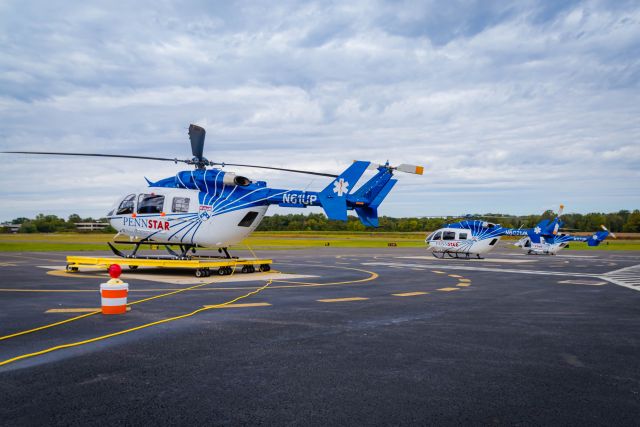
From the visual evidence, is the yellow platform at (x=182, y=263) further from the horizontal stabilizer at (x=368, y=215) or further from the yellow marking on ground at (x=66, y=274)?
the horizontal stabilizer at (x=368, y=215)

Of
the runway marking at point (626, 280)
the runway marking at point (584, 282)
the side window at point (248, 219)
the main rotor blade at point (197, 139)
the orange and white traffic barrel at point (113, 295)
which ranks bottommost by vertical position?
the runway marking at point (626, 280)

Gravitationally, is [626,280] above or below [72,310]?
below

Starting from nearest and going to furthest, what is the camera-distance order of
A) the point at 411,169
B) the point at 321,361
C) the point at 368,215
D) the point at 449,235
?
the point at 321,361
the point at 411,169
the point at 368,215
the point at 449,235

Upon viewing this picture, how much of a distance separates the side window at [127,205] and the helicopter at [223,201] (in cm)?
36

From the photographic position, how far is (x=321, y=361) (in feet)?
22.2

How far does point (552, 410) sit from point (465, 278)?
50.9 ft

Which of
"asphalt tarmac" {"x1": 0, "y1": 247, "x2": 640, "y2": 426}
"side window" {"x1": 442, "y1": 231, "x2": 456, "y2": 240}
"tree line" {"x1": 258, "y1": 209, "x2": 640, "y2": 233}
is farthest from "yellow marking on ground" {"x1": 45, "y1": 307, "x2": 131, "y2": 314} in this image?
"tree line" {"x1": 258, "y1": 209, "x2": 640, "y2": 233}

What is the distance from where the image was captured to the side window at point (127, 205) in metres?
20.5

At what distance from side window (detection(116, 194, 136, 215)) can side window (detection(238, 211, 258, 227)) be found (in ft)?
15.8

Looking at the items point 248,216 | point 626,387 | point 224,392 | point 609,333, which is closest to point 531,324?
point 609,333

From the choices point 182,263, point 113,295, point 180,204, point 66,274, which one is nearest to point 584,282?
point 182,263

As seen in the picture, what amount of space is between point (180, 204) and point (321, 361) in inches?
554

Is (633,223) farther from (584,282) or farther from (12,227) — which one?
(12,227)

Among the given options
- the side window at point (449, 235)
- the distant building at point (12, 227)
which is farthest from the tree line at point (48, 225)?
the side window at point (449, 235)
